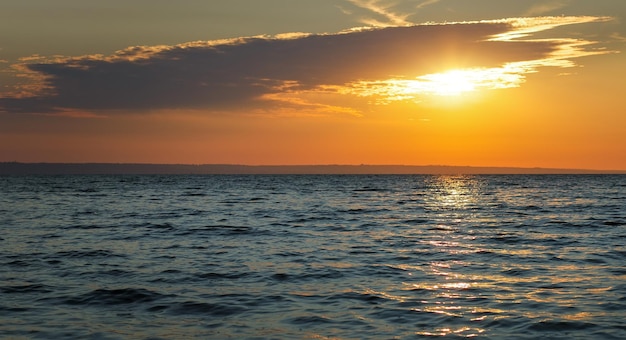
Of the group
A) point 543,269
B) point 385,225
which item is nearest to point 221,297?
point 543,269

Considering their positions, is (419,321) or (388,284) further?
(388,284)

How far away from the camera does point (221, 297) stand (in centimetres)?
1811

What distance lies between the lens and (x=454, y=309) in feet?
54.3

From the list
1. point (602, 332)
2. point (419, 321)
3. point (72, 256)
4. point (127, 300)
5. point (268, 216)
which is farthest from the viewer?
point (268, 216)

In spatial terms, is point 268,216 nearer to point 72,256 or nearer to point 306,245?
point 306,245

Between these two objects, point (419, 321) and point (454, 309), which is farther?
point (454, 309)

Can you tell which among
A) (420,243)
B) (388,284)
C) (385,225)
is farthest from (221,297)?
(385,225)

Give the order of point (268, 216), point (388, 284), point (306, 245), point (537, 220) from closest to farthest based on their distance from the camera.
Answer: point (388, 284)
point (306, 245)
point (537, 220)
point (268, 216)

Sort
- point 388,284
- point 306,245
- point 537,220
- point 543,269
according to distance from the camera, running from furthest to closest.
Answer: point 537,220 → point 306,245 → point 543,269 → point 388,284

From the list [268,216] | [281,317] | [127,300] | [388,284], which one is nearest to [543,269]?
[388,284]

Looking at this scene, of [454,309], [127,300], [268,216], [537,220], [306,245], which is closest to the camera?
[454,309]

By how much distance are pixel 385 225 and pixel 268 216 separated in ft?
38.1

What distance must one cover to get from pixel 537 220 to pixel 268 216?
1981cm

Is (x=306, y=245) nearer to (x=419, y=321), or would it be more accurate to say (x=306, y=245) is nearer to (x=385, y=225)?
(x=385, y=225)
